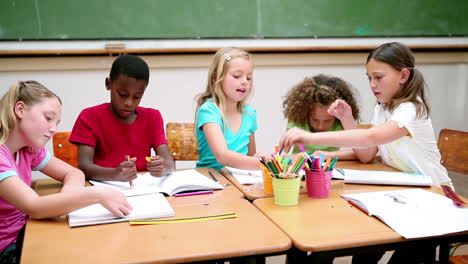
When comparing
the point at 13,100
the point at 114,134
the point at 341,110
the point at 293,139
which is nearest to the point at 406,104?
the point at 341,110

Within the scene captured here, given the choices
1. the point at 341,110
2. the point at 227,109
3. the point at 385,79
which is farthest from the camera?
the point at 227,109

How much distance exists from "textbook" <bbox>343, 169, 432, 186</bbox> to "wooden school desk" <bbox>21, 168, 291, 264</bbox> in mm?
525

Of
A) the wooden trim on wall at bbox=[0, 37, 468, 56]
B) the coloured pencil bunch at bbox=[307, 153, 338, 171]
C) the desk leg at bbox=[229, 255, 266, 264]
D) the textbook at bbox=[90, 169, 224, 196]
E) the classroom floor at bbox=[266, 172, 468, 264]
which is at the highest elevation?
the wooden trim on wall at bbox=[0, 37, 468, 56]

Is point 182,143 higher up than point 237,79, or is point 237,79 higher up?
point 237,79

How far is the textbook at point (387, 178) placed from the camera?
1.51m

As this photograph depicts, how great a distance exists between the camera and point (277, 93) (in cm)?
344

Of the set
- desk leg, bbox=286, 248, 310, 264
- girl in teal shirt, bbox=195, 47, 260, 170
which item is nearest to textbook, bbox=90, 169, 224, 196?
girl in teal shirt, bbox=195, 47, 260, 170

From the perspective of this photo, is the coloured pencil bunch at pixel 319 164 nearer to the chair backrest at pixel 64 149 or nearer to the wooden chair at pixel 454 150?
the wooden chair at pixel 454 150

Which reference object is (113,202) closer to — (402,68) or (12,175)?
(12,175)

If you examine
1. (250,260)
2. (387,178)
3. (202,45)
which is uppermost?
(202,45)

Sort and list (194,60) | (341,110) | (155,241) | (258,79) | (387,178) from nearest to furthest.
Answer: (155,241)
(387,178)
(341,110)
(194,60)
(258,79)

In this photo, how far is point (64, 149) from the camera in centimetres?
208

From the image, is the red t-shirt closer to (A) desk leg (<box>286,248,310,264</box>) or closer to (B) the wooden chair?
(A) desk leg (<box>286,248,310,264</box>)

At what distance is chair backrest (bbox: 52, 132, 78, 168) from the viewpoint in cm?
207
